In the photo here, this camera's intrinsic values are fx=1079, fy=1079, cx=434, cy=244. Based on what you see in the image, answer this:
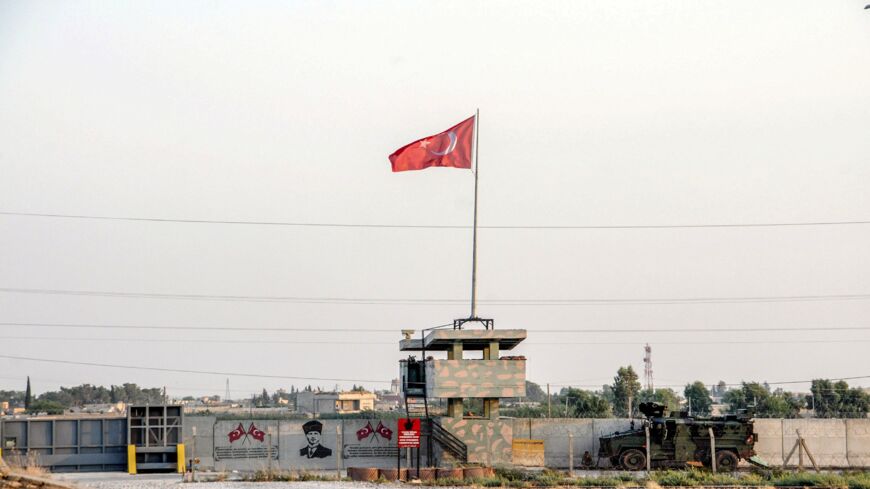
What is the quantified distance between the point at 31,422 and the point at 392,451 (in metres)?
13.2

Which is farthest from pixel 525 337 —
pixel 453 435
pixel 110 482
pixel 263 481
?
pixel 110 482

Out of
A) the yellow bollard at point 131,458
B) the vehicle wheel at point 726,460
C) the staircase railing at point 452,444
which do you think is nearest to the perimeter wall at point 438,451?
the staircase railing at point 452,444

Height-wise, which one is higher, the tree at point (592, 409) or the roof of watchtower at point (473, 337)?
the roof of watchtower at point (473, 337)

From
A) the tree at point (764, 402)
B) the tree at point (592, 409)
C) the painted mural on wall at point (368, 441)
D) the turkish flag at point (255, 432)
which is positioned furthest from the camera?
the tree at point (764, 402)

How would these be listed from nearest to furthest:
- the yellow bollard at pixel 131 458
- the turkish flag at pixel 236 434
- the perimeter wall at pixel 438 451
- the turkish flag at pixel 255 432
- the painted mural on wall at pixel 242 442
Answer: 1. the yellow bollard at pixel 131 458
2. the perimeter wall at pixel 438 451
3. the painted mural on wall at pixel 242 442
4. the turkish flag at pixel 236 434
5. the turkish flag at pixel 255 432

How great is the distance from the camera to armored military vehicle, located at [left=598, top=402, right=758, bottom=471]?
131 ft

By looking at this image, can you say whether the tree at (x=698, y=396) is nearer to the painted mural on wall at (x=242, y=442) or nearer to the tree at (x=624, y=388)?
the tree at (x=624, y=388)

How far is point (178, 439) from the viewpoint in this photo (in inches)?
1491

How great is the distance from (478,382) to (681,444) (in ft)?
25.6

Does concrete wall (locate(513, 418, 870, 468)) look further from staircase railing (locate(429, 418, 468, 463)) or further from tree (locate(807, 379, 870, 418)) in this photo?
tree (locate(807, 379, 870, 418))

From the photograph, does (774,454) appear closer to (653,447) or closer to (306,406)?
(653,447)

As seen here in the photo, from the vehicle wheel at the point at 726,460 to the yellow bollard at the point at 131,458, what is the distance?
827 inches

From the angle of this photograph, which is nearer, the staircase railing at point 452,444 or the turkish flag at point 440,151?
the staircase railing at point 452,444

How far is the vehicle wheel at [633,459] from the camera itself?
131ft
